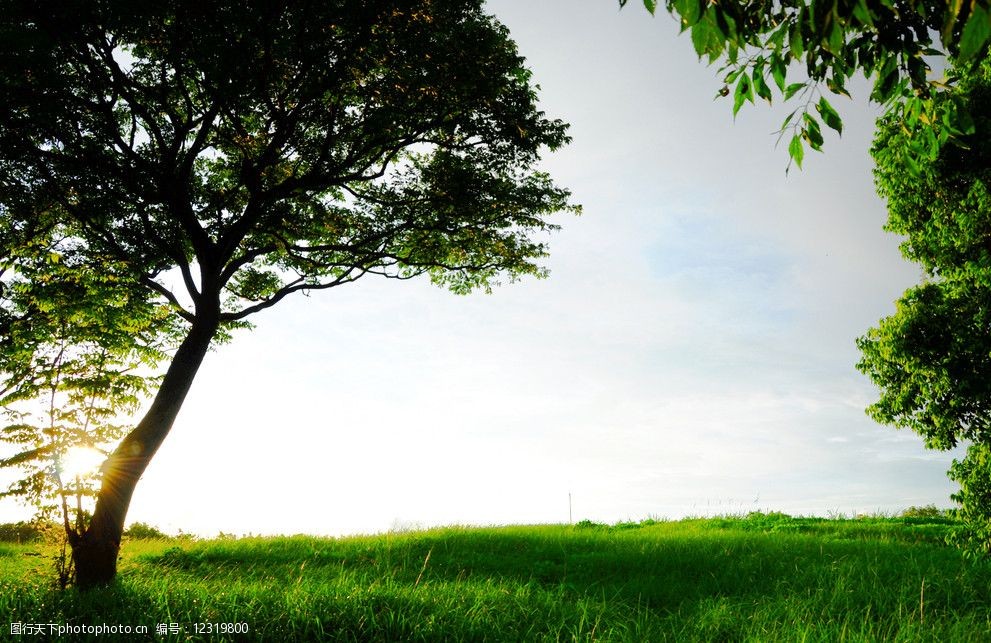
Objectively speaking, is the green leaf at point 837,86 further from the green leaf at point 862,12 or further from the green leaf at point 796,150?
the green leaf at point 862,12

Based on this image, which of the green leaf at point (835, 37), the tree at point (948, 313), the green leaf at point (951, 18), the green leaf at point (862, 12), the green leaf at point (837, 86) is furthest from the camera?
the tree at point (948, 313)

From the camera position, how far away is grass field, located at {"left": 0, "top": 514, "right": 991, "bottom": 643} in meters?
6.55

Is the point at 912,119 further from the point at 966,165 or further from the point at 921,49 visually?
the point at 966,165

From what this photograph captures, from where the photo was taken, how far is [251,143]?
13.0 m

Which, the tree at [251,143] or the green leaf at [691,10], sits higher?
the tree at [251,143]

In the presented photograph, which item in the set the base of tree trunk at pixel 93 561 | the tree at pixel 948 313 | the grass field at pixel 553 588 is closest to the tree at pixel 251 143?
the base of tree trunk at pixel 93 561

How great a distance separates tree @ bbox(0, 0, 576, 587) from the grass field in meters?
2.90

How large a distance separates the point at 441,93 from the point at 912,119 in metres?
10.1

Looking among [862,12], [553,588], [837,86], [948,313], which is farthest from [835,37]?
[948,313]

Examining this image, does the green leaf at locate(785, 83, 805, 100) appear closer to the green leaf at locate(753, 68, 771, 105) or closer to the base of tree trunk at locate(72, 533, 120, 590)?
the green leaf at locate(753, 68, 771, 105)

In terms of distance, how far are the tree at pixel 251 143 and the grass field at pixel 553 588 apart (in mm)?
2901

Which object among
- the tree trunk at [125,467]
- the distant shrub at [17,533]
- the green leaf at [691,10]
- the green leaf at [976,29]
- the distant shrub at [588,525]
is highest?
the green leaf at [691,10]

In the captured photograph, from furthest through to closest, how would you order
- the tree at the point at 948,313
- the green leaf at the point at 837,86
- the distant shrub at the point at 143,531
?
the distant shrub at the point at 143,531
the tree at the point at 948,313
the green leaf at the point at 837,86

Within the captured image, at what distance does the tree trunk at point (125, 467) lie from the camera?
9.88 m
